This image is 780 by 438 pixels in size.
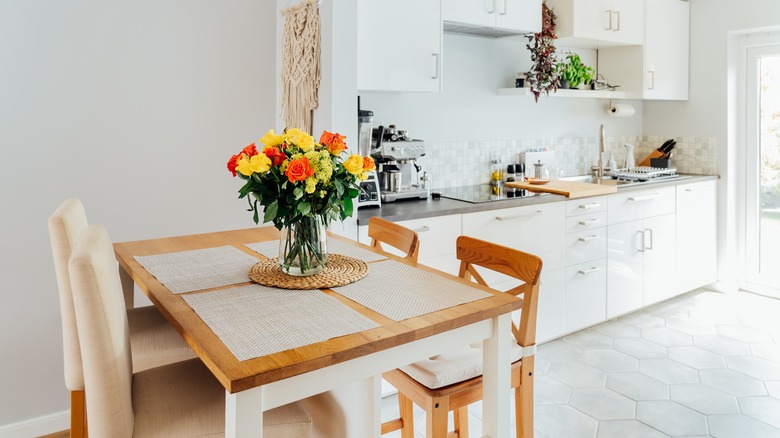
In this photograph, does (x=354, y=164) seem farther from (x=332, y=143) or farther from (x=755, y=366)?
(x=755, y=366)

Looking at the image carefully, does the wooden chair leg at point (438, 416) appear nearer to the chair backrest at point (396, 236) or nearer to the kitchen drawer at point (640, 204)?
the chair backrest at point (396, 236)

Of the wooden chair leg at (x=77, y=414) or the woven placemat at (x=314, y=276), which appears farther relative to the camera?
the wooden chair leg at (x=77, y=414)

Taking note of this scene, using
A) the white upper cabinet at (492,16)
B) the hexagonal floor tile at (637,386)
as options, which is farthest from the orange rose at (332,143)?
the hexagonal floor tile at (637,386)

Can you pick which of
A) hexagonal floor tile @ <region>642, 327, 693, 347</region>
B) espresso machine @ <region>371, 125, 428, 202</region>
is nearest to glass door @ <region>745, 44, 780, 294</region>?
hexagonal floor tile @ <region>642, 327, 693, 347</region>

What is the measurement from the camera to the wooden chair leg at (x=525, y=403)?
5.67 feet

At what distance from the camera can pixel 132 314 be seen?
2066 millimetres

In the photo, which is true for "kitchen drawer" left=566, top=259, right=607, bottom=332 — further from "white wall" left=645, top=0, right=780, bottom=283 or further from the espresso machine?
"white wall" left=645, top=0, right=780, bottom=283

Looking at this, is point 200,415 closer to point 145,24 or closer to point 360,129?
point 360,129

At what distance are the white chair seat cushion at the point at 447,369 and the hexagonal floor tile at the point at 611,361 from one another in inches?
62.6

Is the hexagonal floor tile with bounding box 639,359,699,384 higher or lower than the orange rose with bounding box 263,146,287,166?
lower

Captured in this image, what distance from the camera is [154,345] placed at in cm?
187

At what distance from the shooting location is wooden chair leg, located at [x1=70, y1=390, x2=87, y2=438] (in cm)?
170

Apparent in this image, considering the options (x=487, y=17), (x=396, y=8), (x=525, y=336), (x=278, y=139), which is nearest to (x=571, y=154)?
(x=487, y=17)

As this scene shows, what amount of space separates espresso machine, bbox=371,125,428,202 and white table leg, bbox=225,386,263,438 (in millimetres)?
2002
